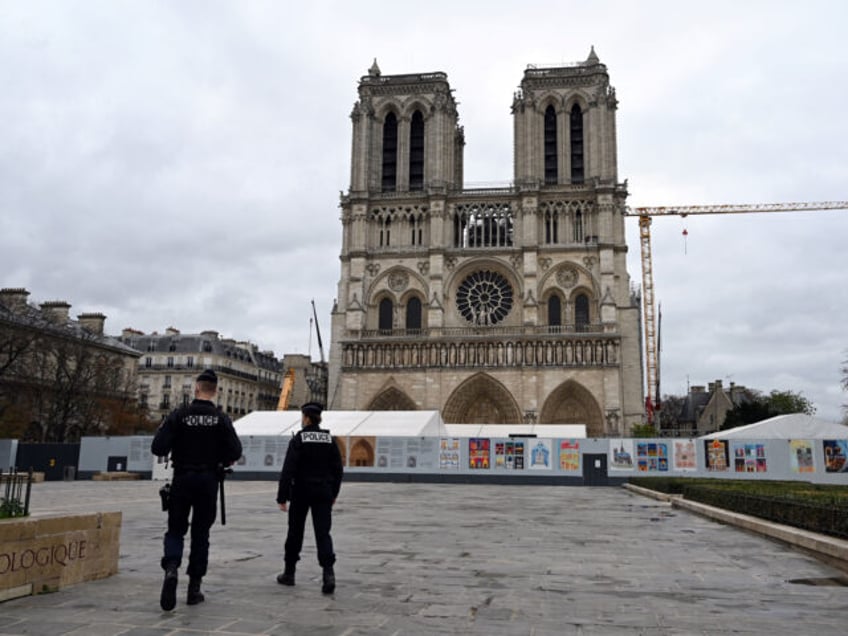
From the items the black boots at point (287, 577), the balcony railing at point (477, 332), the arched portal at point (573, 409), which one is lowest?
the black boots at point (287, 577)

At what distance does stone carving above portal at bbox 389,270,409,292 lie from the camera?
4944 centimetres

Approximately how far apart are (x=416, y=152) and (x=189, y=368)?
86.1ft

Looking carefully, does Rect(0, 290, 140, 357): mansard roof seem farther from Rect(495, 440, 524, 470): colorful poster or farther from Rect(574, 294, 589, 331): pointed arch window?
Rect(574, 294, 589, 331): pointed arch window

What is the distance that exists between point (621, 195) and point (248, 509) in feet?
128

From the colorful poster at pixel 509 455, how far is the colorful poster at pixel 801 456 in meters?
9.43

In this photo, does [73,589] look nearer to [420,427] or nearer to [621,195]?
[420,427]

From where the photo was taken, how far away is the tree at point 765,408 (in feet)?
143

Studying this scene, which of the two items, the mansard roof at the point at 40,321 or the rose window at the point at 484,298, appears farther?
the rose window at the point at 484,298

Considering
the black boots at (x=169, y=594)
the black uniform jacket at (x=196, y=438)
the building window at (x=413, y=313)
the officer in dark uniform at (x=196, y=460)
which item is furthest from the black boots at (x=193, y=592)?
the building window at (x=413, y=313)

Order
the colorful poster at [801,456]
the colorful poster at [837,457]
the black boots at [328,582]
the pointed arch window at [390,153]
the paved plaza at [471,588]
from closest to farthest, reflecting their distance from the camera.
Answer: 1. the paved plaza at [471,588]
2. the black boots at [328,582]
3. the colorful poster at [837,457]
4. the colorful poster at [801,456]
5. the pointed arch window at [390,153]

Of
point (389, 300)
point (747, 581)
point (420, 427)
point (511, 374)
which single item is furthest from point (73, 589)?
A: point (389, 300)

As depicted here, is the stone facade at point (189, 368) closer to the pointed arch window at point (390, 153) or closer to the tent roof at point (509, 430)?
the pointed arch window at point (390, 153)

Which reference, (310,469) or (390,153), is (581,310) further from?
(310,469)

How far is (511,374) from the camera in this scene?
45750 millimetres
